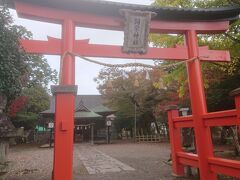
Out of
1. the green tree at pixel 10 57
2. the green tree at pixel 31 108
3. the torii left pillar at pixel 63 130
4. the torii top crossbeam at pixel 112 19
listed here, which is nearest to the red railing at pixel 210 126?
the torii top crossbeam at pixel 112 19

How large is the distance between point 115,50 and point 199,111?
2544mm

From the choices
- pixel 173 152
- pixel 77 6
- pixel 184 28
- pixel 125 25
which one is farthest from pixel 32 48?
pixel 173 152

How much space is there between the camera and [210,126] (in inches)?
272

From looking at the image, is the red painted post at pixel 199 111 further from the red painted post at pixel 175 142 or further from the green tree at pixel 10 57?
the green tree at pixel 10 57

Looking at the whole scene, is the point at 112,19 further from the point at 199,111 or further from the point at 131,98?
the point at 131,98

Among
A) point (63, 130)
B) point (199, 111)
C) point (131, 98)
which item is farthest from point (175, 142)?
point (131, 98)

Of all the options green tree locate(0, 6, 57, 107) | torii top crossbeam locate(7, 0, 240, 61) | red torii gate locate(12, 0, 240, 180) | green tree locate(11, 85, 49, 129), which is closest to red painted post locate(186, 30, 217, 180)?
red torii gate locate(12, 0, 240, 180)

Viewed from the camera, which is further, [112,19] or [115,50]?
[112,19]

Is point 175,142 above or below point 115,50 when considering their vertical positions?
below

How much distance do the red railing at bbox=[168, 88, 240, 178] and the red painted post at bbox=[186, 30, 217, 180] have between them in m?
0.10

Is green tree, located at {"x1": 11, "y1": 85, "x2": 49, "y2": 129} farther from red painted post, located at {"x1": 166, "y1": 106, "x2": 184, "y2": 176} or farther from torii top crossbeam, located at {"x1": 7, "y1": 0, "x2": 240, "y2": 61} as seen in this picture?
torii top crossbeam, located at {"x1": 7, "y1": 0, "x2": 240, "y2": 61}

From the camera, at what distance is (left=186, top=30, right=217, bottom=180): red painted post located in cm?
691

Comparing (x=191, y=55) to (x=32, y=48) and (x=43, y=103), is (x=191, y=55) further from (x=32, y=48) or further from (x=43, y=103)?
(x=43, y=103)

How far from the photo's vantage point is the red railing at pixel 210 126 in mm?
5824
